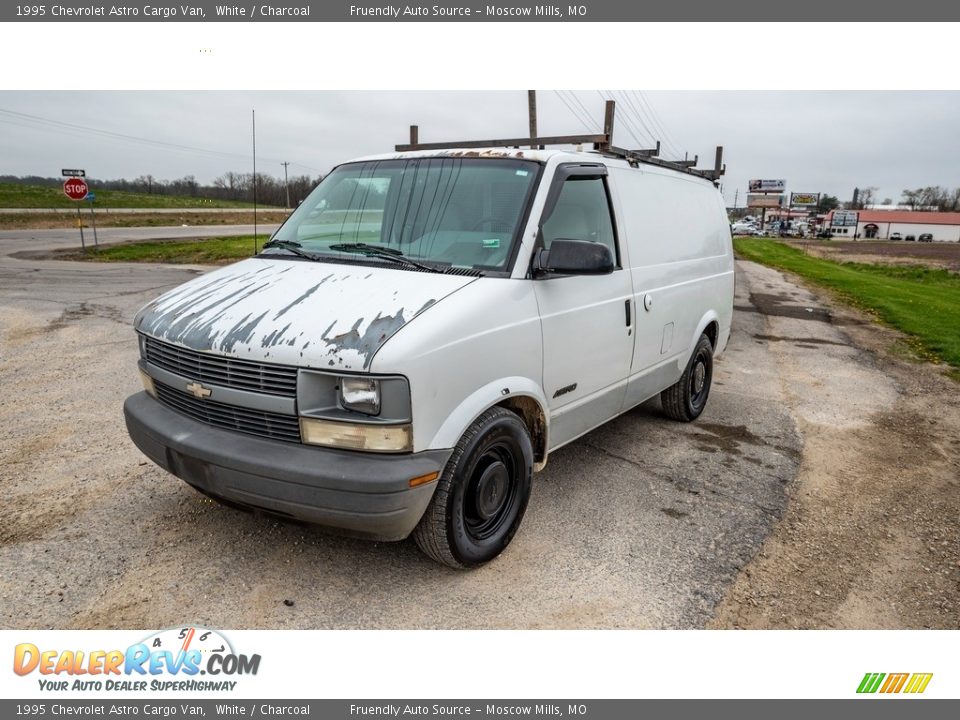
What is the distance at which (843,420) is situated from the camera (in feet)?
20.8

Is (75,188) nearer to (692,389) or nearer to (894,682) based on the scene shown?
(692,389)

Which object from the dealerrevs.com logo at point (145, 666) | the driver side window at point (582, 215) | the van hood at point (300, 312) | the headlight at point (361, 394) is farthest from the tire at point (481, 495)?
the driver side window at point (582, 215)

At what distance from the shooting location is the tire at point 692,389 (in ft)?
19.2

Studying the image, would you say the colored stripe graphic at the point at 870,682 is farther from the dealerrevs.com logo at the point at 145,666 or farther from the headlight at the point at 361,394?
the dealerrevs.com logo at the point at 145,666

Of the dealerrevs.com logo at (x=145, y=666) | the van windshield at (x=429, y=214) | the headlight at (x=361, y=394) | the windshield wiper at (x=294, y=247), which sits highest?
the van windshield at (x=429, y=214)

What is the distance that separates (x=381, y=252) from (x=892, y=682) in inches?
124

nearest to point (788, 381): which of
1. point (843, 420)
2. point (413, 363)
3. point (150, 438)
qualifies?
point (843, 420)

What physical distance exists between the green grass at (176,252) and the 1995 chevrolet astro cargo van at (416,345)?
1686 centimetres

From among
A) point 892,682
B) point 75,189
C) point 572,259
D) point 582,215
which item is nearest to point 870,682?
point 892,682

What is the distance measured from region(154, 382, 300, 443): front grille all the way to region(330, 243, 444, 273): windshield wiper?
1072 mm

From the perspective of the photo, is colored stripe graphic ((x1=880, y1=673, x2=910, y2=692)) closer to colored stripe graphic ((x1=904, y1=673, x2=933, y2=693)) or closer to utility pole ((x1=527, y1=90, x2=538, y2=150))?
colored stripe graphic ((x1=904, y1=673, x2=933, y2=693))

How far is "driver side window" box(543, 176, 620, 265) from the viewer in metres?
3.92

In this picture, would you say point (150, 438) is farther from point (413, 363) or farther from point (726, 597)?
point (726, 597)

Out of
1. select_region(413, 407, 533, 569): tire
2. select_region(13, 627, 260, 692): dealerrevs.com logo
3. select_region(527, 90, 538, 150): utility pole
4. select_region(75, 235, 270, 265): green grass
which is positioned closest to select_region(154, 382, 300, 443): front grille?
select_region(413, 407, 533, 569): tire
